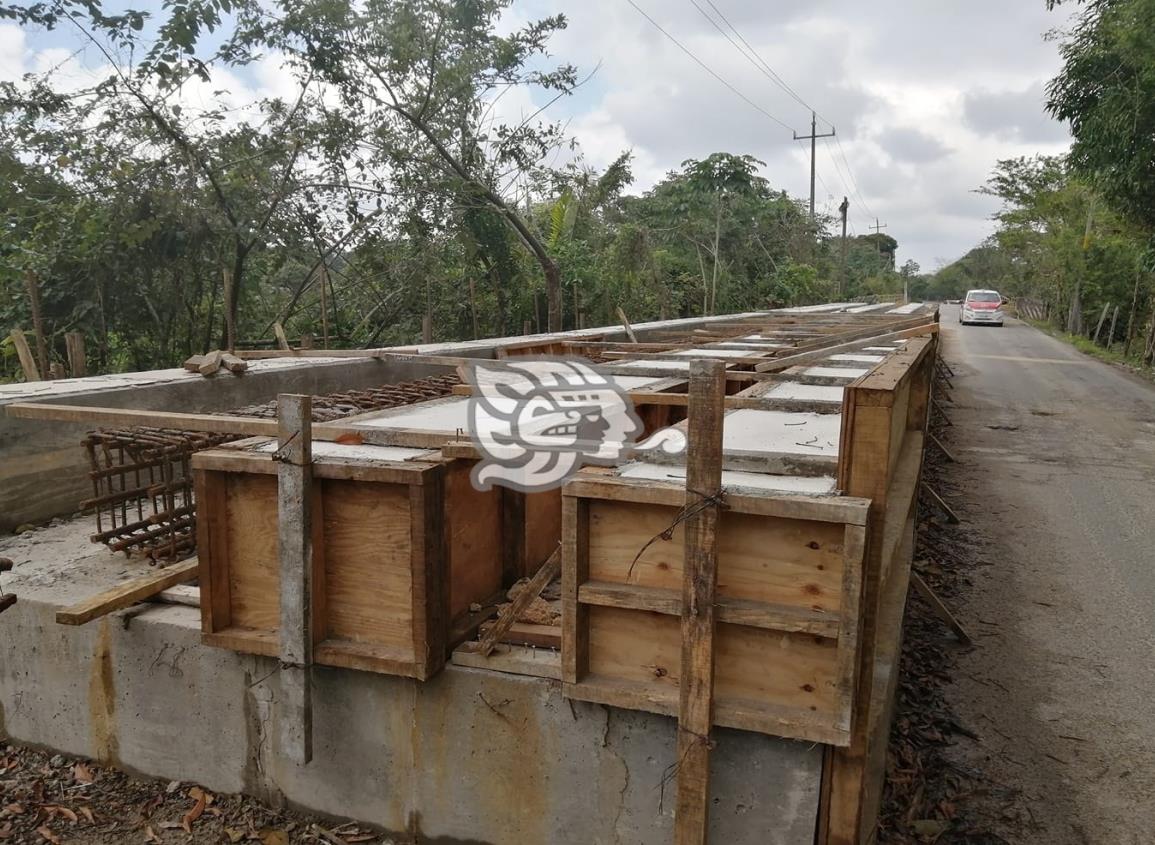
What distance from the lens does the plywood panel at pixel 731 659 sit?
2.55m

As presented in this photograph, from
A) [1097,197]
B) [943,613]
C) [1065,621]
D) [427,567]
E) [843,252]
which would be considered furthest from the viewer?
[843,252]

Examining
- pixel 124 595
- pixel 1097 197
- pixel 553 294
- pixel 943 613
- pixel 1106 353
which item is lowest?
pixel 943 613

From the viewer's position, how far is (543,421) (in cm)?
363

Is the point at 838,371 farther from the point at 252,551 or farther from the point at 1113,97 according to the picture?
the point at 1113,97

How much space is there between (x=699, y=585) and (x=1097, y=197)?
26328 mm

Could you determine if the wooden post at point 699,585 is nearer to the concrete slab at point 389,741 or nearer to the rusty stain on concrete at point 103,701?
the concrete slab at point 389,741

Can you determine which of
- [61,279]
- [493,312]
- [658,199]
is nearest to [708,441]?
[61,279]

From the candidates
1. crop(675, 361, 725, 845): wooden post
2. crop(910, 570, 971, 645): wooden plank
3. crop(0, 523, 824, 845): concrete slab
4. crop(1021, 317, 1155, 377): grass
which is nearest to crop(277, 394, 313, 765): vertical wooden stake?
crop(0, 523, 824, 845): concrete slab

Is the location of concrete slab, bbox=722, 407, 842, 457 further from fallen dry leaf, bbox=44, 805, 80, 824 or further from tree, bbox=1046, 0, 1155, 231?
tree, bbox=1046, 0, 1155, 231

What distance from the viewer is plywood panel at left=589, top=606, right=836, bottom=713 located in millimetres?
2547

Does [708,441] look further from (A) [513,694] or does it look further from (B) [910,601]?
(B) [910,601]

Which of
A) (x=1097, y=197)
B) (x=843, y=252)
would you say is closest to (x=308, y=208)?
(x=1097, y=197)

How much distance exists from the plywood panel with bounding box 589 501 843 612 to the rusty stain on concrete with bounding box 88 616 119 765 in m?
2.12

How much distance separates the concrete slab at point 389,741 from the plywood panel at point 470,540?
1.30 ft
